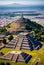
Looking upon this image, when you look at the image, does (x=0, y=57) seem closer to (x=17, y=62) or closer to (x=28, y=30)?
(x=17, y=62)

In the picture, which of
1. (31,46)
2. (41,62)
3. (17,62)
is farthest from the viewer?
(31,46)

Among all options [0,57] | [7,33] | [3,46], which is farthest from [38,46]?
[7,33]

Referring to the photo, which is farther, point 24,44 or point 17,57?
point 24,44

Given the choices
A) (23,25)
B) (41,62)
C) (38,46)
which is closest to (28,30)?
(23,25)

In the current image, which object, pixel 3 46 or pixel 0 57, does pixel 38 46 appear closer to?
pixel 3 46

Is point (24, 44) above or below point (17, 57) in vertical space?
above

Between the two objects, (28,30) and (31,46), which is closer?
(31,46)

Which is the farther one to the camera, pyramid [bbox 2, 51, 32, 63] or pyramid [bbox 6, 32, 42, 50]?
pyramid [bbox 6, 32, 42, 50]

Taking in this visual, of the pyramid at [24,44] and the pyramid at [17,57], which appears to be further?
the pyramid at [24,44]

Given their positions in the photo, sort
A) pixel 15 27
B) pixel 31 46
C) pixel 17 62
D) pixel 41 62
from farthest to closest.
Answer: pixel 15 27 → pixel 31 46 → pixel 17 62 → pixel 41 62
